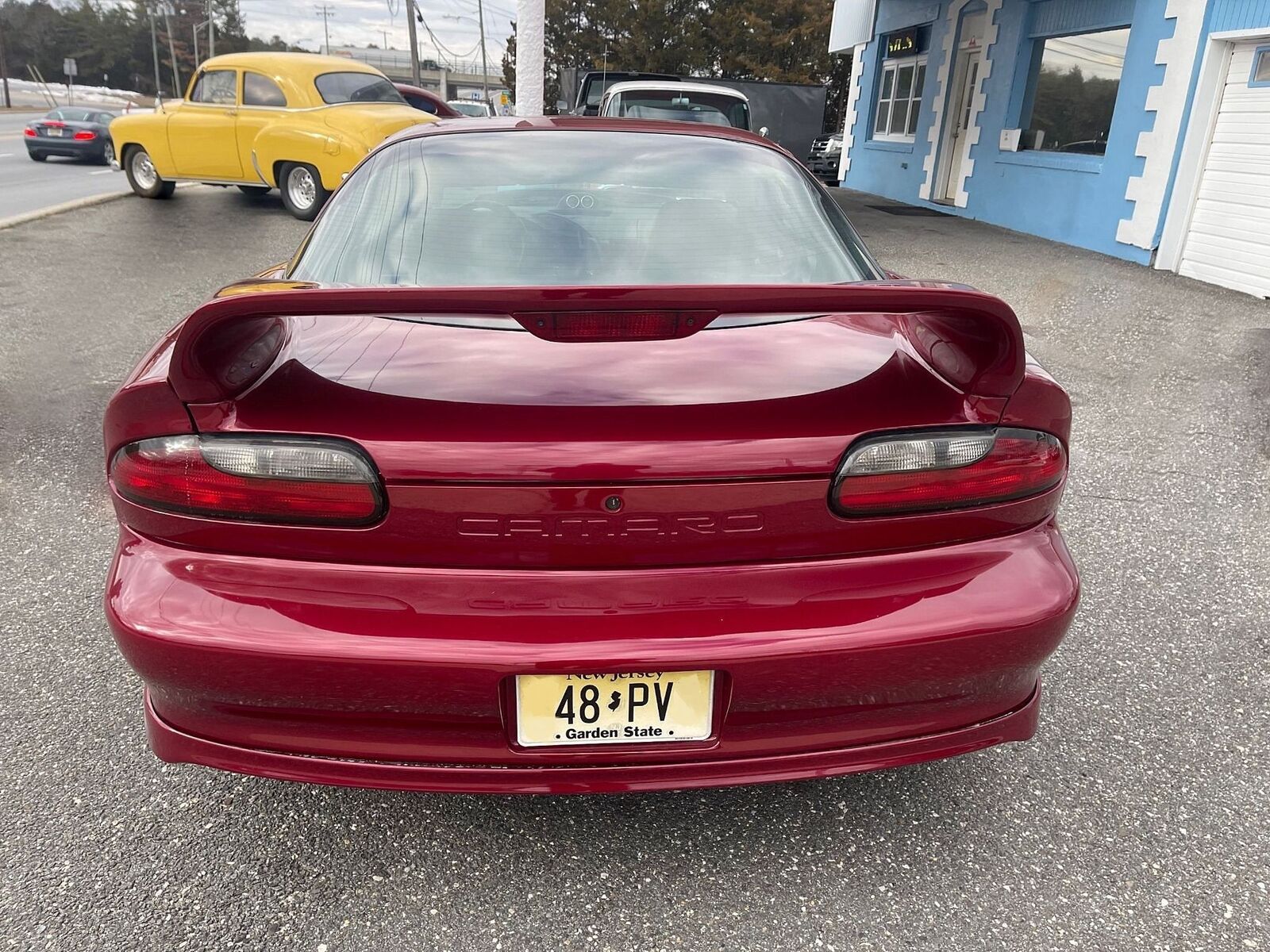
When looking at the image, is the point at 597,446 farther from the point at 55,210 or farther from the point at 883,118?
the point at 883,118

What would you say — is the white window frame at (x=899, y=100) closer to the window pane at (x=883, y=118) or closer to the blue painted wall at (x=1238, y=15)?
the window pane at (x=883, y=118)

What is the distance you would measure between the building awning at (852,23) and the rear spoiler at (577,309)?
60.8 ft

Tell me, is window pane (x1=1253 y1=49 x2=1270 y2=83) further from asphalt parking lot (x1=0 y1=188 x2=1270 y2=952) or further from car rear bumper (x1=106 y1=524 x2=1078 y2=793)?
car rear bumper (x1=106 y1=524 x2=1078 y2=793)

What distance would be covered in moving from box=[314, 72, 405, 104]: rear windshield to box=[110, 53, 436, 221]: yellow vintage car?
0.04 ft

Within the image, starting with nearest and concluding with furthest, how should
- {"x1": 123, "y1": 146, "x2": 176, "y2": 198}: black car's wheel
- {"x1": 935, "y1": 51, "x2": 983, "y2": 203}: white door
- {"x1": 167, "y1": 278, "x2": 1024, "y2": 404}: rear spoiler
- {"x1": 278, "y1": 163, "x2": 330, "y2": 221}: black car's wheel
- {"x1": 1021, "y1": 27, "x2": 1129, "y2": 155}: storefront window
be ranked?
1. {"x1": 167, "y1": 278, "x2": 1024, "y2": 404}: rear spoiler
2. {"x1": 278, "y1": 163, "x2": 330, "y2": 221}: black car's wheel
3. {"x1": 1021, "y1": 27, "x2": 1129, "y2": 155}: storefront window
4. {"x1": 123, "y1": 146, "x2": 176, "y2": 198}: black car's wheel
5. {"x1": 935, "y1": 51, "x2": 983, "y2": 203}: white door

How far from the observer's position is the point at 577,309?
1.49m

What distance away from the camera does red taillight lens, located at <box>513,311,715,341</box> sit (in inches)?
62.5

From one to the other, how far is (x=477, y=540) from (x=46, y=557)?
8.34ft

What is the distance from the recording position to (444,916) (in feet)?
5.98

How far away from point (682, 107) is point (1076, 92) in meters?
5.65

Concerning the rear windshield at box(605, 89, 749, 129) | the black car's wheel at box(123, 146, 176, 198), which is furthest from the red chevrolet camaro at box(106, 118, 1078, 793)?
the black car's wheel at box(123, 146, 176, 198)

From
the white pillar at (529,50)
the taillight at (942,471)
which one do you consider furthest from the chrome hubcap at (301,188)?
the taillight at (942,471)

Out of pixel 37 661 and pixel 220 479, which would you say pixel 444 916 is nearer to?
pixel 220 479

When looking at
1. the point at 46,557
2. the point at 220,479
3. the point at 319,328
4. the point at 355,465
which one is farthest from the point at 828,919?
the point at 46,557
